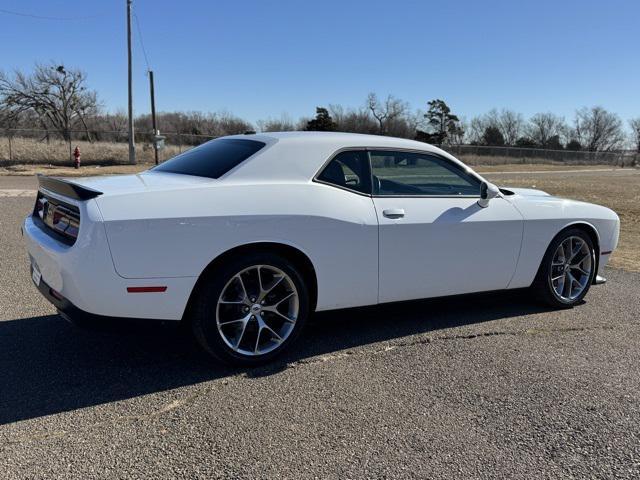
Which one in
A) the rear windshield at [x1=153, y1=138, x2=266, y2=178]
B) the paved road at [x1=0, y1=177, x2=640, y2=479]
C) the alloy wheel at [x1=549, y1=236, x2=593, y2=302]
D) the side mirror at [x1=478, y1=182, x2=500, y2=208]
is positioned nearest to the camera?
the paved road at [x1=0, y1=177, x2=640, y2=479]

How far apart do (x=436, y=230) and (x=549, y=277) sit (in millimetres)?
1483

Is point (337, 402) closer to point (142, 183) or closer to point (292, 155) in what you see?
point (292, 155)

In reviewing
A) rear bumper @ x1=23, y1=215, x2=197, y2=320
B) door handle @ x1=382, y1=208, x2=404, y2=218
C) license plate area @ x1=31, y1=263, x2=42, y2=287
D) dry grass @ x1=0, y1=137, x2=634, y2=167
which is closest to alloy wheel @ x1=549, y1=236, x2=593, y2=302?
door handle @ x1=382, y1=208, x2=404, y2=218

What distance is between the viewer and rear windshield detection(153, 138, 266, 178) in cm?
387

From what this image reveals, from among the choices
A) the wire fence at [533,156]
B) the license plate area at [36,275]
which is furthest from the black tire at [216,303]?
the wire fence at [533,156]

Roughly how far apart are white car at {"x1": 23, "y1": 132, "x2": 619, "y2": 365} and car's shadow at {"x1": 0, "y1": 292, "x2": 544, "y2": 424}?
246 mm

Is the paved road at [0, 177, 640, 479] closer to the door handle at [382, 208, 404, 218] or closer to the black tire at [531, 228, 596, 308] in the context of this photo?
the black tire at [531, 228, 596, 308]

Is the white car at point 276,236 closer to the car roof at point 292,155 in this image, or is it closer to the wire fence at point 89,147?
the car roof at point 292,155

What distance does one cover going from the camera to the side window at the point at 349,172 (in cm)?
397

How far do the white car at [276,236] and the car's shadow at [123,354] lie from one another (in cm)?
25

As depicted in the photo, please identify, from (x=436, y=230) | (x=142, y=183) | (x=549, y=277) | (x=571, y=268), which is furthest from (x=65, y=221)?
(x=571, y=268)

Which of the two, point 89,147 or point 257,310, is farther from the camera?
point 89,147

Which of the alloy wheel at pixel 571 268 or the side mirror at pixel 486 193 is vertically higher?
the side mirror at pixel 486 193

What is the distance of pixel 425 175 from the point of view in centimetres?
455
